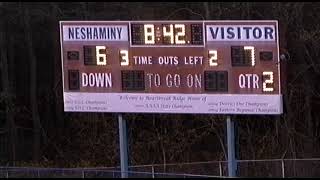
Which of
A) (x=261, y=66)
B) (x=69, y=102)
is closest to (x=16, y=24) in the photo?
(x=69, y=102)

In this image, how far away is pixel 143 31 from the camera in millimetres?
14156

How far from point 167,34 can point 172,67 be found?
60 cm

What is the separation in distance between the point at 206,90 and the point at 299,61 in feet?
33.9

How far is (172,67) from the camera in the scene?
1401 cm

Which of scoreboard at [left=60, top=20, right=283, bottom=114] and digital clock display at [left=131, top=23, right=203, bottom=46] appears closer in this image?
scoreboard at [left=60, top=20, right=283, bottom=114]

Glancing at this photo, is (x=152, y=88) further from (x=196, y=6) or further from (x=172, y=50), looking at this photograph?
(x=196, y=6)

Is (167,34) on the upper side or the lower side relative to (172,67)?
upper

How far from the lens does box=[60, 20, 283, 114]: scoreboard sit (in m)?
13.6

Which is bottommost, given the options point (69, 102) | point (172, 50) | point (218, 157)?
point (218, 157)

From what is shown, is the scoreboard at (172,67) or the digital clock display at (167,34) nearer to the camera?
the scoreboard at (172,67)

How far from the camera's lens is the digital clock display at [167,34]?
13875 millimetres

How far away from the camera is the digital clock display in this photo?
45.5ft

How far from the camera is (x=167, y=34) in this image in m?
14.0

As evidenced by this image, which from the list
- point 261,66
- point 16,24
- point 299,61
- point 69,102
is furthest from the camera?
point 16,24
